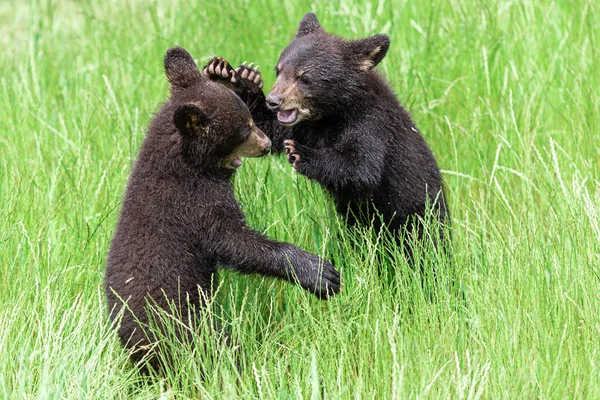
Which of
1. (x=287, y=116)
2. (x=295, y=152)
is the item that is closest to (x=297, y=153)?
(x=295, y=152)

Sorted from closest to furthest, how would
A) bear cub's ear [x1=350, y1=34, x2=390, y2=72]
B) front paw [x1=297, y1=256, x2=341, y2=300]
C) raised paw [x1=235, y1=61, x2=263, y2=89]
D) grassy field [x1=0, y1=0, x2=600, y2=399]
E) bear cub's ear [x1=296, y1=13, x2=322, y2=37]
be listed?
grassy field [x1=0, y1=0, x2=600, y2=399]
front paw [x1=297, y1=256, x2=341, y2=300]
bear cub's ear [x1=350, y1=34, x2=390, y2=72]
raised paw [x1=235, y1=61, x2=263, y2=89]
bear cub's ear [x1=296, y1=13, x2=322, y2=37]

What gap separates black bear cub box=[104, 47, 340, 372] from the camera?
4.98 meters

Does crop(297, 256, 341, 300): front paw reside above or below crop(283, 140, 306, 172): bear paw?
below

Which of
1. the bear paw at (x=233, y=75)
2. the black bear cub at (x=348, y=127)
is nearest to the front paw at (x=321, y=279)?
the black bear cub at (x=348, y=127)

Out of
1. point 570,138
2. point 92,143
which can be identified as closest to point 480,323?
point 570,138

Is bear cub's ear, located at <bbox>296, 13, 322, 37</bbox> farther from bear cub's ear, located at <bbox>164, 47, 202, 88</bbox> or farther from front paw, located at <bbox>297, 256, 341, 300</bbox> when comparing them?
front paw, located at <bbox>297, 256, 341, 300</bbox>

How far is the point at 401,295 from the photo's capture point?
550cm

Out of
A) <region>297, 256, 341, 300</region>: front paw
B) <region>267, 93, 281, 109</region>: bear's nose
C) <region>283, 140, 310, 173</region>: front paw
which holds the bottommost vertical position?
<region>297, 256, 341, 300</region>: front paw

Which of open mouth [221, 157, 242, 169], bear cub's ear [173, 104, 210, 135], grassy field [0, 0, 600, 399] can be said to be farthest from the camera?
open mouth [221, 157, 242, 169]

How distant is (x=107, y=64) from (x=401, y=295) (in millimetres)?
3685

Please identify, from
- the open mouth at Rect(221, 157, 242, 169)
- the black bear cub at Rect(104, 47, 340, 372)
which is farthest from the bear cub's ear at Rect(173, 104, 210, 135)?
the open mouth at Rect(221, 157, 242, 169)

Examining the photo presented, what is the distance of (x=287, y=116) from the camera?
18.4ft

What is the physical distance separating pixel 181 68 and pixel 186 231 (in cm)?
90

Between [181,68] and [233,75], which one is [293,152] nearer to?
[233,75]
